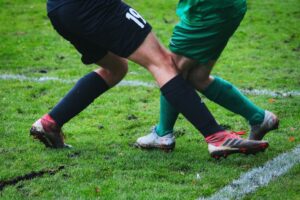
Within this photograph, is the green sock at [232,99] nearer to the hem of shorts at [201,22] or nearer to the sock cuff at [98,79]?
the hem of shorts at [201,22]

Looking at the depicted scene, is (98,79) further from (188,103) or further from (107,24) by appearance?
(188,103)

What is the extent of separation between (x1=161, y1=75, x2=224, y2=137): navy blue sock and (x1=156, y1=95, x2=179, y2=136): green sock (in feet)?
1.38

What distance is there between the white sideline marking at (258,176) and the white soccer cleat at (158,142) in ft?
2.53

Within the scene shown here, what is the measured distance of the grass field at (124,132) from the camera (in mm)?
3854

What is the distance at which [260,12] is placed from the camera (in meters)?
13.1

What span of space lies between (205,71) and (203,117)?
0.43 m

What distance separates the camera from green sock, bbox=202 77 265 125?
455 centimetres

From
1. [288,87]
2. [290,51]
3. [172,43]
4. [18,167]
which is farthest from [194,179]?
[290,51]

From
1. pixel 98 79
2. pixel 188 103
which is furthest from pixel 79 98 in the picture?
pixel 188 103

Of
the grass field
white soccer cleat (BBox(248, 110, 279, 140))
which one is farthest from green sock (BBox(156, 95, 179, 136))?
white soccer cleat (BBox(248, 110, 279, 140))

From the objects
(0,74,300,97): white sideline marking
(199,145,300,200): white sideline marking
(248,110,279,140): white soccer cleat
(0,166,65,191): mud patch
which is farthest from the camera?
(0,74,300,97): white sideline marking

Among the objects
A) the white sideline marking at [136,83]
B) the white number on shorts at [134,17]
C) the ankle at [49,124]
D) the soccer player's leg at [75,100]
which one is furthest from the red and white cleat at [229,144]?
the white sideline marking at [136,83]

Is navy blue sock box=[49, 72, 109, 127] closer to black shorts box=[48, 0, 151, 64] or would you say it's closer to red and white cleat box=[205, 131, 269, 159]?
black shorts box=[48, 0, 151, 64]

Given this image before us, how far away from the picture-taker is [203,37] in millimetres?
4180
